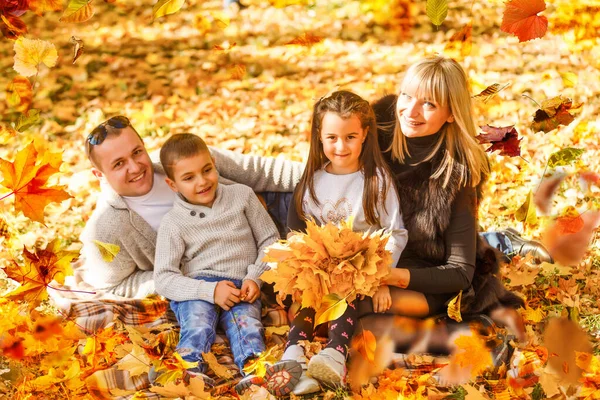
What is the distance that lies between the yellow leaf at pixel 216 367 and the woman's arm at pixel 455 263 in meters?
0.72

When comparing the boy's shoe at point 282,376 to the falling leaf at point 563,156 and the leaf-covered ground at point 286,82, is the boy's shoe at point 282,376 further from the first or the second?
the leaf-covered ground at point 286,82

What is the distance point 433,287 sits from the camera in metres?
2.81

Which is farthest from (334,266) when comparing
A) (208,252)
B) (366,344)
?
(208,252)

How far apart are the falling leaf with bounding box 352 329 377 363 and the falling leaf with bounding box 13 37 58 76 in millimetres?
1509

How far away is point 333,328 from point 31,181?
4.09 ft

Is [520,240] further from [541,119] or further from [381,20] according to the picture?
[381,20]

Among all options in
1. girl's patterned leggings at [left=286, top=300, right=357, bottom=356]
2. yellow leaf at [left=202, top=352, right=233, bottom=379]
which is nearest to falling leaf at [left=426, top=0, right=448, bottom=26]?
girl's patterned leggings at [left=286, top=300, right=357, bottom=356]

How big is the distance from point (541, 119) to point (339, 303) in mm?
929

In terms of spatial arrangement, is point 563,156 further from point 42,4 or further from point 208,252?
point 42,4

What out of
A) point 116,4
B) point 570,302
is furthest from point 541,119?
point 116,4

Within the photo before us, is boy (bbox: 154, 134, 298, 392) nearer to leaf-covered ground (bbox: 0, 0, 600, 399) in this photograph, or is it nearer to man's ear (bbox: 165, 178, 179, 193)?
man's ear (bbox: 165, 178, 179, 193)

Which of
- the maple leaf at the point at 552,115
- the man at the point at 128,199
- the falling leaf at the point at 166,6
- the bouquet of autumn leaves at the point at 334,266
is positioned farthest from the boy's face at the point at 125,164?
the maple leaf at the point at 552,115

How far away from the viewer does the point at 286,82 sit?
623cm

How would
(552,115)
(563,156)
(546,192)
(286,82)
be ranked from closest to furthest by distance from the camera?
1. (552,115)
2. (563,156)
3. (546,192)
4. (286,82)
